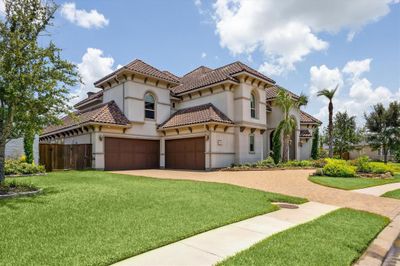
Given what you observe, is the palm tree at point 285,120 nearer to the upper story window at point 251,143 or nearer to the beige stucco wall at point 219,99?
the upper story window at point 251,143

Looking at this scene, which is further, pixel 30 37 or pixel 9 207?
pixel 30 37

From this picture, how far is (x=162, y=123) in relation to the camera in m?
24.2

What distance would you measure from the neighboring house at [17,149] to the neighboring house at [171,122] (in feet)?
11.1

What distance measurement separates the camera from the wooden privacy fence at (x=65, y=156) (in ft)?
61.8

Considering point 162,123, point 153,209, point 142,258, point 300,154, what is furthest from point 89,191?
point 300,154

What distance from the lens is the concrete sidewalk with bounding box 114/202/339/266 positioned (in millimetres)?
4504

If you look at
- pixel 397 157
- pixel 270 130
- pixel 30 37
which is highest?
pixel 30 37

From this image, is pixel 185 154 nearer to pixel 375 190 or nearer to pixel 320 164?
pixel 320 164

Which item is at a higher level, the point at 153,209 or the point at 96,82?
the point at 96,82

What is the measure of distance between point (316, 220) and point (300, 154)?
2496 cm

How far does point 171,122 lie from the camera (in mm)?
23359

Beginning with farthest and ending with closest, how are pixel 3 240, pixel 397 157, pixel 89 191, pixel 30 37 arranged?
pixel 397 157 → pixel 30 37 → pixel 89 191 → pixel 3 240

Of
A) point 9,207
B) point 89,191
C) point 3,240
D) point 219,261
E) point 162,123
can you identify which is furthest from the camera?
point 162,123

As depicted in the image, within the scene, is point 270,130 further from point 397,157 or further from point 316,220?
point 397,157
